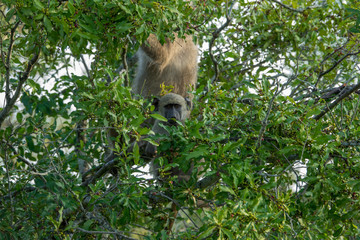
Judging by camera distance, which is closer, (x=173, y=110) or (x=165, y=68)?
(x=173, y=110)

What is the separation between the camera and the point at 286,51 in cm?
516

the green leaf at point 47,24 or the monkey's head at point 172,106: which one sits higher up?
the monkey's head at point 172,106

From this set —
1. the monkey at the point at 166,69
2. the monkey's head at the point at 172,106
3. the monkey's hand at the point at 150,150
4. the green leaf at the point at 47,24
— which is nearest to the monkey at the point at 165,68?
the monkey at the point at 166,69

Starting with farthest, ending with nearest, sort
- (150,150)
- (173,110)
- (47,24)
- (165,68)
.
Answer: (165,68), (173,110), (150,150), (47,24)

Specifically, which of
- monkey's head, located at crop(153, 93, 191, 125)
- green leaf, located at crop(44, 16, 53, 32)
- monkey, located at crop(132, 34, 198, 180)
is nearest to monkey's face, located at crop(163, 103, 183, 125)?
monkey's head, located at crop(153, 93, 191, 125)

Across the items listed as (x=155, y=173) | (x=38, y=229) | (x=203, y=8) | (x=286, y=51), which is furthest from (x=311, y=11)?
(x=38, y=229)

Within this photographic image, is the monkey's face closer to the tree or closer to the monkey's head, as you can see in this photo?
the monkey's head

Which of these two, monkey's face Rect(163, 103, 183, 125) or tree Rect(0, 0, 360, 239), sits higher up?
monkey's face Rect(163, 103, 183, 125)

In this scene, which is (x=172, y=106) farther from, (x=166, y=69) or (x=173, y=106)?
(x=166, y=69)

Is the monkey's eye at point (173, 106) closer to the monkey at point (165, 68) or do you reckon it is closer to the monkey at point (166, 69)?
the monkey at point (165, 68)

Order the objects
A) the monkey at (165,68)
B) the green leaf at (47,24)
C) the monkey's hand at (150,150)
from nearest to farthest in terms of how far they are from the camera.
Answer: the green leaf at (47,24), the monkey's hand at (150,150), the monkey at (165,68)

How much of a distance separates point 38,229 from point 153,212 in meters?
0.96

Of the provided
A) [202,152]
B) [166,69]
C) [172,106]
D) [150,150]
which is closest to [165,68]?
[166,69]

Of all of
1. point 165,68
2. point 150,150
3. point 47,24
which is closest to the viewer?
point 47,24
